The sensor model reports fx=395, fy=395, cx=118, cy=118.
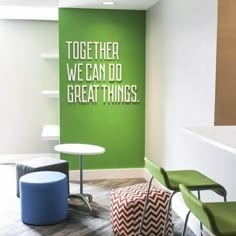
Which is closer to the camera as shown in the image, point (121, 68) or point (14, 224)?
point (14, 224)

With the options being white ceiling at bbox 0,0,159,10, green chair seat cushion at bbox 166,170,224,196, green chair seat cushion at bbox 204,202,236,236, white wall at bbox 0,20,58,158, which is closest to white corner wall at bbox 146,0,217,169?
white ceiling at bbox 0,0,159,10

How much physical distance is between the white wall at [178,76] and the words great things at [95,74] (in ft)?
1.32

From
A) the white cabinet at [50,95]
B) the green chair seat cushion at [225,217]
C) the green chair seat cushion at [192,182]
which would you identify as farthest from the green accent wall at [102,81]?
the green chair seat cushion at [225,217]

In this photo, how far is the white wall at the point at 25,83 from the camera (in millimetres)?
6113

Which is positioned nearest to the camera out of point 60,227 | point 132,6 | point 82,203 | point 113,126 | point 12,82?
point 60,227

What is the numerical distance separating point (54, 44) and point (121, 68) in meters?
1.47

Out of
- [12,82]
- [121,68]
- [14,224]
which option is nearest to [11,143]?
[12,82]

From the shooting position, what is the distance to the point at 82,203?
4.30 metres

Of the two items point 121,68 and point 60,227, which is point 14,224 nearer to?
point 60,227

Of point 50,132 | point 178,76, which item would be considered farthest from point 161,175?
point 50,132

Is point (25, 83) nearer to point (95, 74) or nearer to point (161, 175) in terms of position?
point (95, 74)

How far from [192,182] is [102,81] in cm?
292

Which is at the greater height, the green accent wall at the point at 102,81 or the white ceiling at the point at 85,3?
the white ceiling at the point at 85,3

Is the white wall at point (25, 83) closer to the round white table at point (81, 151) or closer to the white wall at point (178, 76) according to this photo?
the white wall at point (178, 76)
